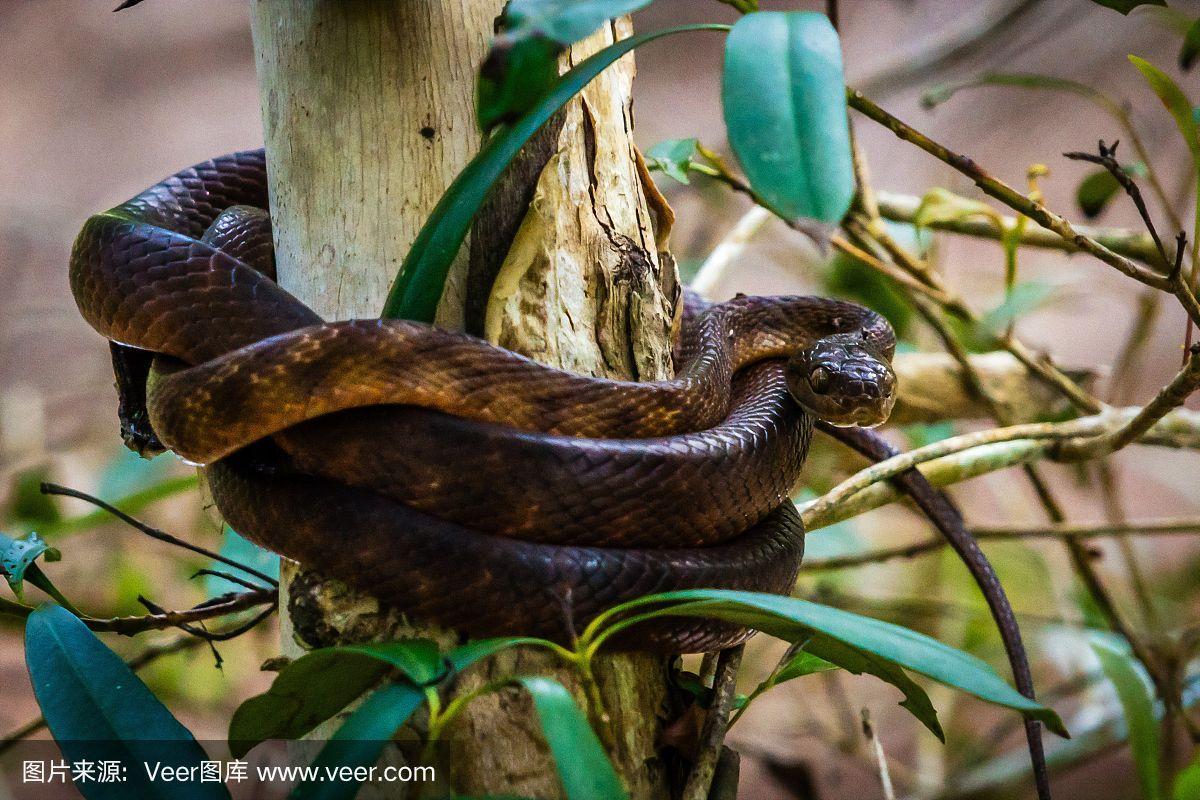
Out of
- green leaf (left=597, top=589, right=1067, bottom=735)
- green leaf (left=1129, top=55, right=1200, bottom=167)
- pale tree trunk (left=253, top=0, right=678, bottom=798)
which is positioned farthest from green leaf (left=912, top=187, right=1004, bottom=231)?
green leaf (left=597, top=589, right=1067, bottom=735)

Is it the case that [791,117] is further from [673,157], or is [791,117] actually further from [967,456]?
[967,456]

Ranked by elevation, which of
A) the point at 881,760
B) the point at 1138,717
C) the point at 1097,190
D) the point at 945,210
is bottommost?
the point at 1138,717

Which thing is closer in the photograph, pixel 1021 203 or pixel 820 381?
pixel 1021 203

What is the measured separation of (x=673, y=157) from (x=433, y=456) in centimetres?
104

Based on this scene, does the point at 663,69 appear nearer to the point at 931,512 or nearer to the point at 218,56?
the point at 218,56

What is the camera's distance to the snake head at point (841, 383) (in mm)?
1751

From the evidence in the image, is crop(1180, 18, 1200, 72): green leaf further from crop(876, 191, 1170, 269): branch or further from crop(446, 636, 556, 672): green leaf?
crop(446, 636, 556, 672): green leaf

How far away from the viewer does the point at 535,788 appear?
121cm

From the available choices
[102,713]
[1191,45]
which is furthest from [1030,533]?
[102,713]

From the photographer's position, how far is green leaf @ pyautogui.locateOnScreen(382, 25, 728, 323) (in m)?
1.18

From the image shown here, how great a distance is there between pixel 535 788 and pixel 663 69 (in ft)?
22.5

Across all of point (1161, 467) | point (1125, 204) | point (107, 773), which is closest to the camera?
point (107, 773)

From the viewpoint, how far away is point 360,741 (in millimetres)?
995

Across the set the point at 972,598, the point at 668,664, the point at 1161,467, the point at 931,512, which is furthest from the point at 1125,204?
the point at 668,664
